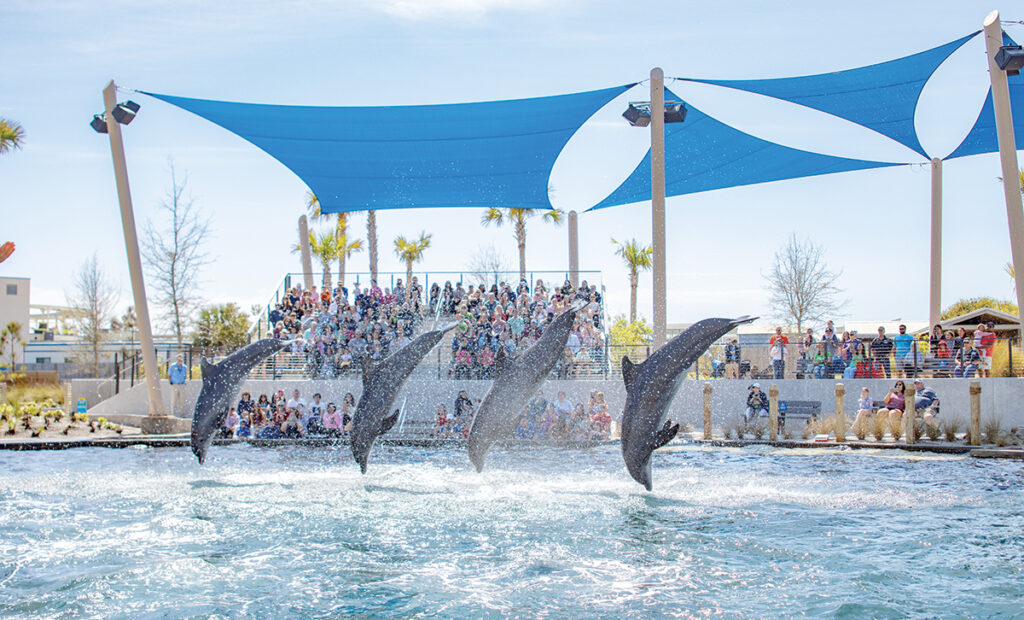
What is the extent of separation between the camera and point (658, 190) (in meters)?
12.6

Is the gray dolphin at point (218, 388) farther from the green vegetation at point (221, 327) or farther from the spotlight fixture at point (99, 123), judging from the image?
the green vegetation at point (221, 327)

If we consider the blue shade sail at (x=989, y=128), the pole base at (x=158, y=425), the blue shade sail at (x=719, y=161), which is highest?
the blue shade sail at (x=989, y=128)

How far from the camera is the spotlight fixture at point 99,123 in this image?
14.0m

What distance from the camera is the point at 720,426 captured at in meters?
14.6

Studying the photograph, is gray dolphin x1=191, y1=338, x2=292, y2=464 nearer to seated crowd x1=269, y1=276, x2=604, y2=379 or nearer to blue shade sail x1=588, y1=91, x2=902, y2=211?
seated crowd x1=269, y1=276, x2=604, y2=379

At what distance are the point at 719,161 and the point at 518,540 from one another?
33.4ft

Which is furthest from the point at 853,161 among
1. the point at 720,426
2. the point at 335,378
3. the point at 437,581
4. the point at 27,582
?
the point at 27,582

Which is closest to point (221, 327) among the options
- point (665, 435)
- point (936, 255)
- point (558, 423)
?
point (558, 423)

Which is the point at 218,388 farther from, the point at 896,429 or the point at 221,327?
the point at 221,327

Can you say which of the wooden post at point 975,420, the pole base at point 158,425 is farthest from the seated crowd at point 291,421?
the wooden post at point 975,420

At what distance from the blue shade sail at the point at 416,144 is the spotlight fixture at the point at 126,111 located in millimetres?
951

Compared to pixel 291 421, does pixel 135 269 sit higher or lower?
higher

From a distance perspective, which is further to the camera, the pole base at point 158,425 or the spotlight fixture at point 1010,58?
the pole base at point 158,425

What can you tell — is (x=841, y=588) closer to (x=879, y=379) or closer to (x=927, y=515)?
(x=927, y=515)
